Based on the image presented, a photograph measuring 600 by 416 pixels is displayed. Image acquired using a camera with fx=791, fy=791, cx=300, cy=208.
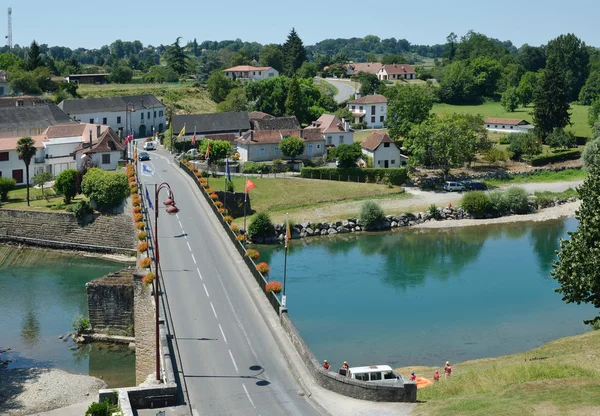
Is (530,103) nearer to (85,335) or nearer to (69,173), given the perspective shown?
(69,173)

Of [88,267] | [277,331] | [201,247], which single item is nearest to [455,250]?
[201,247]

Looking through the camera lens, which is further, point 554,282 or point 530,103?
point 530,103

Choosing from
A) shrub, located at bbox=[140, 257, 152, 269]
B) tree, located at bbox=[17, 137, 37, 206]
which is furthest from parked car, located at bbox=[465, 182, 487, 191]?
shrub, located at bbox=[140, 257, 152, 269]

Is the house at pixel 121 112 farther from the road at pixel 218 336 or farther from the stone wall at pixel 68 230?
the road at pixel 218 336

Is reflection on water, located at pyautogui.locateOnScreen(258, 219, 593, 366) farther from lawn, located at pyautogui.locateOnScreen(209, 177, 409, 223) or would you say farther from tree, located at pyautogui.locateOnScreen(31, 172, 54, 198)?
tree, located at pyautogui.locateOnScreen(31, 172, 54, 198)

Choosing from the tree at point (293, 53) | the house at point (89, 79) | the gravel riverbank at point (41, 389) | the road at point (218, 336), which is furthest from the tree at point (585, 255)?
the tree at point (293, 53)

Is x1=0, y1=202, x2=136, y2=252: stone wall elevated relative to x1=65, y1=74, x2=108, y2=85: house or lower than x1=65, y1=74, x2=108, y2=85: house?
lower

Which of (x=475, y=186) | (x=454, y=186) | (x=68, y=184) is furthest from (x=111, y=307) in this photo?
(x=475, y=186)
